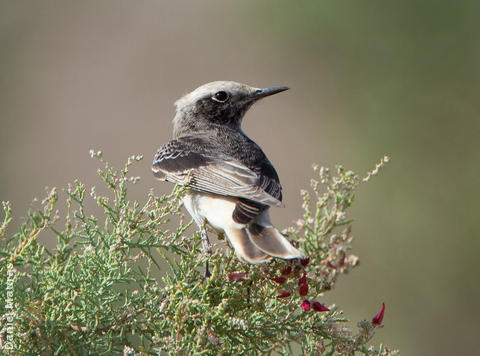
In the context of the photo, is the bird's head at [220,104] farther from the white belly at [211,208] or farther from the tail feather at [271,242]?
the tail feather at [271,242]

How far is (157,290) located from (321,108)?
767 cm

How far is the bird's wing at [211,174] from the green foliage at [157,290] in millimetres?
649

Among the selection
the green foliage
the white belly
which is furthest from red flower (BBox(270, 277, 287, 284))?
the white belly

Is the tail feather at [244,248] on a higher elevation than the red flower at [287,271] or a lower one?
higher

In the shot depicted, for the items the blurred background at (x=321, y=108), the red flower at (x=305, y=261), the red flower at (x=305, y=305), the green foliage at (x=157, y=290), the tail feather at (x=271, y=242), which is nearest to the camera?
the green foliage at (x=157, y=290)

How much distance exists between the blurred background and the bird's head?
7.64 feet

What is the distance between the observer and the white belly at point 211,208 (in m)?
3.60

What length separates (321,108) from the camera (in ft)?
32.3

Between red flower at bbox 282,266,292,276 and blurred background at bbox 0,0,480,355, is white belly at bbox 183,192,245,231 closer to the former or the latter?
red flower at bbox 282,266,292,276

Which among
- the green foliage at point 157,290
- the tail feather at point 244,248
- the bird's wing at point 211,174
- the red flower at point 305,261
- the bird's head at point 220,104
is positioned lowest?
the green foliage at point 157,290

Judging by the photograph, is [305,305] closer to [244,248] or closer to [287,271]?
[287,271]

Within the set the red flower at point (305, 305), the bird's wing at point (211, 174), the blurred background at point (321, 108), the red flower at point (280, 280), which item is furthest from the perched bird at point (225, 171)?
the blurred background at point (321, 108)

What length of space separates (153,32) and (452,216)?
7838mm

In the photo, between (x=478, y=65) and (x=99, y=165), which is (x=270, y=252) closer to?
(x=478, y=65)
